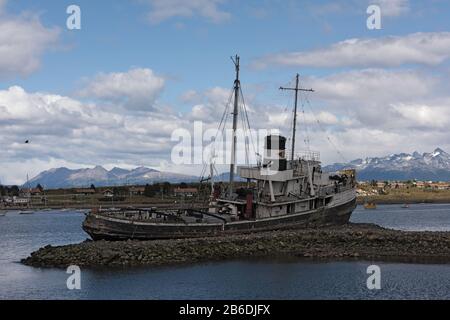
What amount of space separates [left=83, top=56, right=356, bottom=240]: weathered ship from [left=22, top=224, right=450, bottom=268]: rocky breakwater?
2.24 m

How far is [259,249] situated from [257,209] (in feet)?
28.7

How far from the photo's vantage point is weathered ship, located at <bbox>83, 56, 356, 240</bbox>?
53.2 meters

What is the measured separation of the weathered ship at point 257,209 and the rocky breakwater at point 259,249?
7.36 feet

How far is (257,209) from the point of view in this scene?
59.7m

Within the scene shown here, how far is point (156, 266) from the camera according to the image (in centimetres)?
4550

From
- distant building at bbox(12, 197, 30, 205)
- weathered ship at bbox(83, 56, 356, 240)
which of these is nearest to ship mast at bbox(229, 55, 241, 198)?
weathered ship at bbox(83, 56, 356, 240)

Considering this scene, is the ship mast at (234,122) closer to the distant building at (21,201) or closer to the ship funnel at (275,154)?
the ship funnel at (275,154)

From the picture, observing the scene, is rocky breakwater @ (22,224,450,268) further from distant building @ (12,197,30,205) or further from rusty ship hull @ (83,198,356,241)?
distant building @ (12,197,30,205)

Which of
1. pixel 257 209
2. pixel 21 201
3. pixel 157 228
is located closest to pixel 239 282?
pixel 157 228

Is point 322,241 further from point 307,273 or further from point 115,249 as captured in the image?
point 115,249

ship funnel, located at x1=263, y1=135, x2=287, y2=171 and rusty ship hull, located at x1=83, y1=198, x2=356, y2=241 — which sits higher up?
ship funnel, located at x1=263, y1=135, x2=287, y2=171

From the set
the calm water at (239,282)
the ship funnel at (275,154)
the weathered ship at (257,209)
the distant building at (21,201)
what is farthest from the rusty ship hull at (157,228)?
the distant building at (21,201)

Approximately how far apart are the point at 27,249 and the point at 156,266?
2136 centimetres

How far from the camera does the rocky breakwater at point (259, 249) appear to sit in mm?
46375
